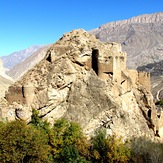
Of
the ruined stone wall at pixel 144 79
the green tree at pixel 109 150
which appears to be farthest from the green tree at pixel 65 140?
the ruined stone wall at pixel 144 79

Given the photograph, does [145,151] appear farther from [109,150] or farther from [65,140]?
[65,140]

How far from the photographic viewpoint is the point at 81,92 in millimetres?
29406

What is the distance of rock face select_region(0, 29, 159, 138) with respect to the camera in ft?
93.9

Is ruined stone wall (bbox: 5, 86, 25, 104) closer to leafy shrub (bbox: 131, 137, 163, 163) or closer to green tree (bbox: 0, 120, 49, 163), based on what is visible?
green tree (bbox: 0, 120, 49, 163)

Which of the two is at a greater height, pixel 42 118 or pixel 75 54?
pixel 75 54

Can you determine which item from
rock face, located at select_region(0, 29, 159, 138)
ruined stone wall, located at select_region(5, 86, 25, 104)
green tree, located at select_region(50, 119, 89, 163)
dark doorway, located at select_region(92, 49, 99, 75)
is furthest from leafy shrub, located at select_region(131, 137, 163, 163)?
ruined stone wall, located at select_region(5, 86, 25, 104)

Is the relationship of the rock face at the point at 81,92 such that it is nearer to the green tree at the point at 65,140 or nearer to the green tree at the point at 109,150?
the green tree at the point at 65,140

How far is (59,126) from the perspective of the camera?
89.7 ft

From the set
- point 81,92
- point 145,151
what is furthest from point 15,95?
point 145,151

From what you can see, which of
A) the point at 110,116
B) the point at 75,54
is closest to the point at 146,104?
the point at 110,116

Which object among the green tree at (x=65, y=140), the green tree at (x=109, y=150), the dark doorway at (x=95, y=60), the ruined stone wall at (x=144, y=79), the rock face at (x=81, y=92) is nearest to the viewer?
the green tree at (x=109, y=150)

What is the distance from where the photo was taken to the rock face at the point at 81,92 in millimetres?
28625

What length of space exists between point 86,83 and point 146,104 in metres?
7.84

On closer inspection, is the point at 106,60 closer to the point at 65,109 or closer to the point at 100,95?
the point at 100,95
